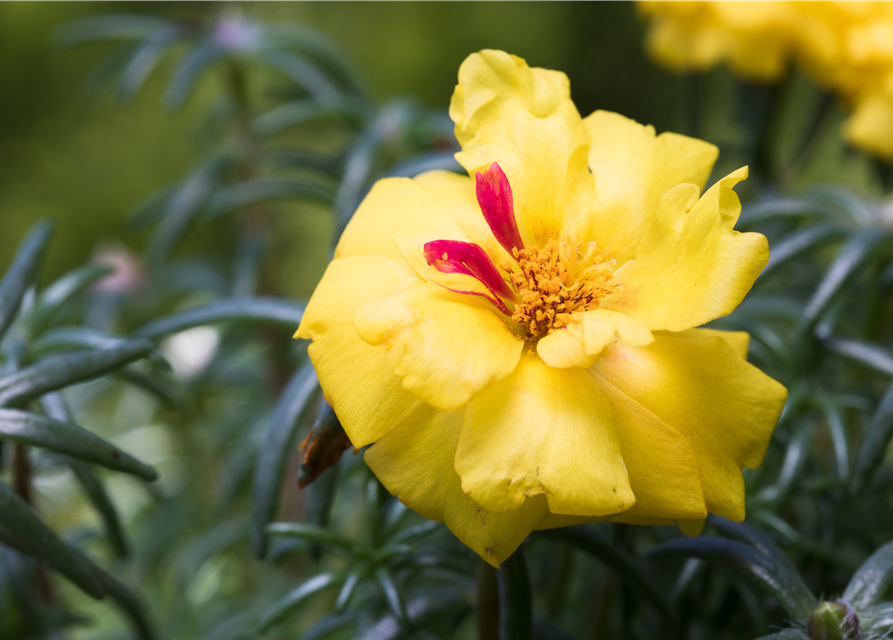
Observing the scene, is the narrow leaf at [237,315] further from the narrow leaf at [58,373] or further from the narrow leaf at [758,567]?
the narrow leaf at [758,567]

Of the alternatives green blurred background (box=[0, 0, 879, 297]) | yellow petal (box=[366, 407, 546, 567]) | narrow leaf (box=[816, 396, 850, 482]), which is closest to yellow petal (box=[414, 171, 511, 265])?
yellow petal (box=[366, 407, 546, 567])

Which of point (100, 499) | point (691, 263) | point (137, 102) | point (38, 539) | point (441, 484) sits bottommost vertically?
point (137, 102)

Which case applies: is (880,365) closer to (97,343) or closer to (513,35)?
(97,343)

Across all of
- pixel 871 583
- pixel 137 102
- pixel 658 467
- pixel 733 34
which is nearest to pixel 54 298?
pixel 658 467

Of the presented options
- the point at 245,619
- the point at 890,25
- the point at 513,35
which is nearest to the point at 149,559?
the point at 245,619

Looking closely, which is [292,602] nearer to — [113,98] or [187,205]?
[187,205]
